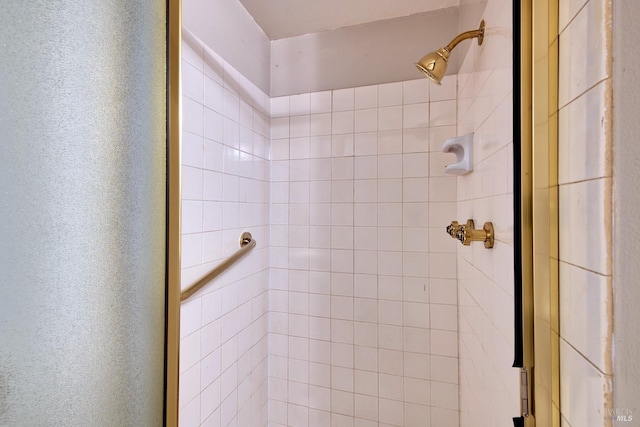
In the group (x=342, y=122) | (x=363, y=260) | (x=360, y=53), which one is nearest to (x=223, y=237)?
(x=363, y=260)

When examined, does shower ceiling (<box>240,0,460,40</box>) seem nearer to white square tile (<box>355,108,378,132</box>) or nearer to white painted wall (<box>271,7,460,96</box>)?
white painted wall (<box>271,7,460,96</box>)

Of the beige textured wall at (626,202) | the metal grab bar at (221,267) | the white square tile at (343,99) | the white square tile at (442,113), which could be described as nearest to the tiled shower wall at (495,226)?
the white square tile at (442,113)

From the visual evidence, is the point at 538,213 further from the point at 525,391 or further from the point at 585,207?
the point at 525,391

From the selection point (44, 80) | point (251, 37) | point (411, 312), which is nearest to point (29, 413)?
point (44, 80)

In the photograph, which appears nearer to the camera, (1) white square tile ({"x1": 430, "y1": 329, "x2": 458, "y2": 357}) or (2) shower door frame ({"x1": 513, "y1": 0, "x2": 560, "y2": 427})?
(2) shower door frame ({"x1": 513, "y1": 0, "x2": 560, "y2": 427})

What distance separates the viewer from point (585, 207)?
362mm

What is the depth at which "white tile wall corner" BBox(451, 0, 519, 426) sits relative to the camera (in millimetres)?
636

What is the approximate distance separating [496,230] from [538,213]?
1.01 ft

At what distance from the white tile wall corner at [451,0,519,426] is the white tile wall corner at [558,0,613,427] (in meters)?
0.21

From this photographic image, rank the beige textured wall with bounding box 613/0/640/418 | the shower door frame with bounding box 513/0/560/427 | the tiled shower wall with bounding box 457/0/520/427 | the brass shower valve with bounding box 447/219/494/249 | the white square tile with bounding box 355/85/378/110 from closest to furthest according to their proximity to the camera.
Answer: the beige textured wall with bounding box 613/0/640/418 < the shower door frame with bounding box 513/0/560/427 < the tiled shower wall with bounding box 457/0/520/427 < the brass shower valve with bounding box 447/219/494/249 < the white square tile with bounding box 355/85/378/110

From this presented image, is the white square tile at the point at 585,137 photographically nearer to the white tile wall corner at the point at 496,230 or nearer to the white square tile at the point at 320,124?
the white tile wall corner at the point at 496,230

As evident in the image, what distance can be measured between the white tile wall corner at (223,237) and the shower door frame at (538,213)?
0.93 meters

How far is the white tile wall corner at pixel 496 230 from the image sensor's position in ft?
2.09

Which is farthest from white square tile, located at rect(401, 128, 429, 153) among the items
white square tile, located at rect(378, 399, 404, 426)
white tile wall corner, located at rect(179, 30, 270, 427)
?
white square tile, located at rect(378, 399, 404, 426)
